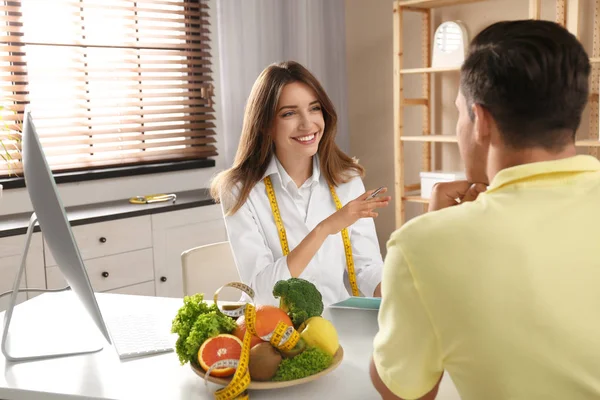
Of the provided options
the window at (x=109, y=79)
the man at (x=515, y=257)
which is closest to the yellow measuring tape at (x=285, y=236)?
the man at (x=515, y=257)

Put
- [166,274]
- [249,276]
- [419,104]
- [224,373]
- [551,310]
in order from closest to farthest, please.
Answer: [551,310]
[224,373]
[249,276]
[166,274]
[419,104]

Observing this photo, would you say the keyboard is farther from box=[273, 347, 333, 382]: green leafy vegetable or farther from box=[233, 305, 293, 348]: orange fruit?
box=[273, 347, 333, 382]: green leafy vegetable

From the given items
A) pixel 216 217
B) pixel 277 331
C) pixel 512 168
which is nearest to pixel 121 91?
pixel 216 217

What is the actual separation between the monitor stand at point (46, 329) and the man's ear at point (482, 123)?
1.02 m

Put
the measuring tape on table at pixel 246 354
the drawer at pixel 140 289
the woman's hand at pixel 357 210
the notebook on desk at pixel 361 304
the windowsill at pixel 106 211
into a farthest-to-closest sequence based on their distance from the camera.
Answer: the drawer at pixel 140 289, the windowsill at pixel 106 211, the woman's hand at pixel 357 210, the notebook on desk at pixel 361 304, the measuring tape on table at pixel 246 354

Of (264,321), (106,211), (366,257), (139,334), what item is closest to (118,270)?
(106,211)

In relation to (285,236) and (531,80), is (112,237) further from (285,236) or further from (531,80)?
(531,80)

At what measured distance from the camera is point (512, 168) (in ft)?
3.18

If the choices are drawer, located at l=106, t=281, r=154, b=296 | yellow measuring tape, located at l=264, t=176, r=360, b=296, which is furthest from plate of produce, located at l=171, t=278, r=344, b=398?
drawer, located at l=106, t=281, r=154, b=296

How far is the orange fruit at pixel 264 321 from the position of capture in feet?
4.47

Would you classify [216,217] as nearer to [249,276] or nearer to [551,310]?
[249,276]

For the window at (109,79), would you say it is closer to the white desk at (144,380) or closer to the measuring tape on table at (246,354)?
the white desk at (144,380)

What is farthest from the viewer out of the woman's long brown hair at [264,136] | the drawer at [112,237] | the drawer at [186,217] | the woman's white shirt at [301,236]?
the drawer at [186,217]

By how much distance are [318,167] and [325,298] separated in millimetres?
458
